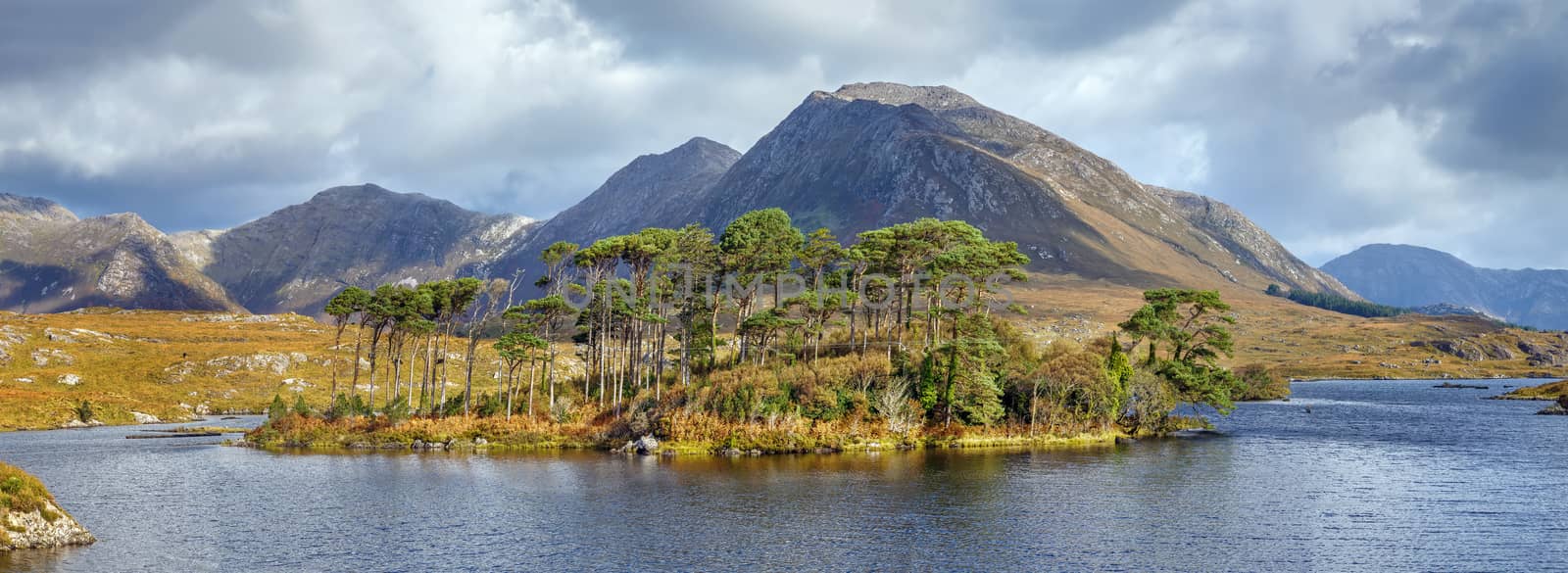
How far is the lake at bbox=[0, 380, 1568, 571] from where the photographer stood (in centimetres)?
4803

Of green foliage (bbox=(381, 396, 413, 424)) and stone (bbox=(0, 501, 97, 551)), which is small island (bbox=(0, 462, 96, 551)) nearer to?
stone (bbox=(0, 501, 97, 551))

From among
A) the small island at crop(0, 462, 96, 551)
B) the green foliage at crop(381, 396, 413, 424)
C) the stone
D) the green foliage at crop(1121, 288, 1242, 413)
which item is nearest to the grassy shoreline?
the green foliage at crop(381, 396, 413, 424)

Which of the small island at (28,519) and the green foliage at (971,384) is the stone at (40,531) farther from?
the green foliage at (971,384)

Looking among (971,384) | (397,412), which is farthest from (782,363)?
(397,412)

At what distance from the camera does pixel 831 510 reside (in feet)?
199

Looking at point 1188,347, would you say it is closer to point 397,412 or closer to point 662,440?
point 662,440

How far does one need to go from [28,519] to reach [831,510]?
4435 centimetres

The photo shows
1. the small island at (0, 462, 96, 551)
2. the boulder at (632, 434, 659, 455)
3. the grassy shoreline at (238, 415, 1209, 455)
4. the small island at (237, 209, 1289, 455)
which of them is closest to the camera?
the small island at (0, 462, 96, 551)

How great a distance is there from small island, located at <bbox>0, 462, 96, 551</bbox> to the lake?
115cm

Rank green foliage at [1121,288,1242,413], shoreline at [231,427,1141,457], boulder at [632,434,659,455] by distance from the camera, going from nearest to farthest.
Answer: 1. shoreline at [231,427,1141,457]
2. boulder at [632,434,659,455]
3. green foliage at [1121,288,1242,413]

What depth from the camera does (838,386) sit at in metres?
101

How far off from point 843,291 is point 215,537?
66.6 m

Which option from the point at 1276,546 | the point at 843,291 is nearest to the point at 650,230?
the point at 843,291

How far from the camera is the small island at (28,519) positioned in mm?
48125
